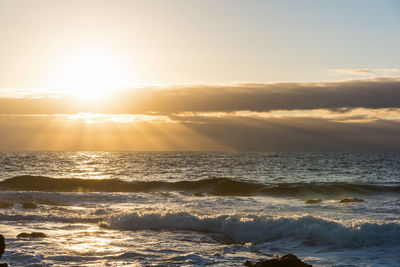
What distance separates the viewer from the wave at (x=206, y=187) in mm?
40375

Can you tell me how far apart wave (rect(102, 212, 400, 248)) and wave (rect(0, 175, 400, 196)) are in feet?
55.6

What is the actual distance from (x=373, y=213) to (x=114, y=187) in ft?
90.2

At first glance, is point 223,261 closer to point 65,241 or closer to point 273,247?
point 273,247

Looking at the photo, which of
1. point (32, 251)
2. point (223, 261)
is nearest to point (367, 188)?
point (223, 261)

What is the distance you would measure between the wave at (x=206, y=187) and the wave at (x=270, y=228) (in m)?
16.9

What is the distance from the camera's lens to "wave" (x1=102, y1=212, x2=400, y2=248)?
17719 millimetres

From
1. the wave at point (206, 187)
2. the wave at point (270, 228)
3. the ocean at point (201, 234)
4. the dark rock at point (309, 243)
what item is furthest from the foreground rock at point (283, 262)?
→ the wave at point (206, 187)

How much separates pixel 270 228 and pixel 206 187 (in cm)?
2535

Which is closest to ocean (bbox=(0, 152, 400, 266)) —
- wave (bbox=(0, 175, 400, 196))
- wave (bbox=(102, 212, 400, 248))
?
wave (bbox=(102, 212, 400, 248))

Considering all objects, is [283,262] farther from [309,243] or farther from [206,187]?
[206,187]

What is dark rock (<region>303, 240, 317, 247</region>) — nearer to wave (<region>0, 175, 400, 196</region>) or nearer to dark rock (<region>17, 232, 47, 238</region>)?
dark rock (<region>17, 232, 47, 238</region>)

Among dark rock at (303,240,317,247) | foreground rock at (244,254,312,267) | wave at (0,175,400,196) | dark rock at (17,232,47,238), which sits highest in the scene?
foreground rock at (244,254,312,267)

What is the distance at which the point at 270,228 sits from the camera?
1952cm

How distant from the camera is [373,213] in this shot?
24.4 m
